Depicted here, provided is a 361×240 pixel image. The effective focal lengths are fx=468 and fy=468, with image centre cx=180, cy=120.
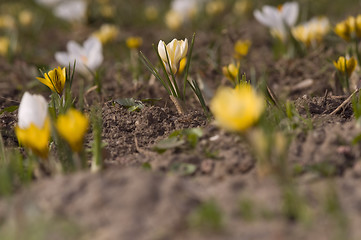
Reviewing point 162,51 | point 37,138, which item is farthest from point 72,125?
point 162,51

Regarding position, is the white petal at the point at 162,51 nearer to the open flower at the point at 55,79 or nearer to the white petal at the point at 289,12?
the open flower at the point at 55,79

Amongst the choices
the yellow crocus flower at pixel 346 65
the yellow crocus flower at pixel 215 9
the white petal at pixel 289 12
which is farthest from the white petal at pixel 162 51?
the yellow crocus flower at pixel 215 9

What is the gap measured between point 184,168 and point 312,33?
6.35ft

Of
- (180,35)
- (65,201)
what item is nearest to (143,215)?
(65,201)

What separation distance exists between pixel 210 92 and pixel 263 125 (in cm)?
132

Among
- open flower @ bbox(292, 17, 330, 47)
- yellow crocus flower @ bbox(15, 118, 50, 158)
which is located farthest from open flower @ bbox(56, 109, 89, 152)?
open flower @ bbox(292, 17, 330, 47)

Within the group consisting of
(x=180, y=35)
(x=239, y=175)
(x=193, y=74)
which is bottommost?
(x=239, y=175)

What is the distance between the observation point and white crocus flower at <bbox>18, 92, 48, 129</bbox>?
1.52 m

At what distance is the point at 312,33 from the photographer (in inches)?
121

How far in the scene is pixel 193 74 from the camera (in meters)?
3.09

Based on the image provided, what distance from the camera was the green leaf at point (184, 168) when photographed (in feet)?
4.90

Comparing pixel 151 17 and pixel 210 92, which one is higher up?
pixel 151 17

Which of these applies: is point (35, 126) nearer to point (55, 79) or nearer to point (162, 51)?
point (55, 79)

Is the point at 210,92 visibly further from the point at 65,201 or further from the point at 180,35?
the point at 180,35
